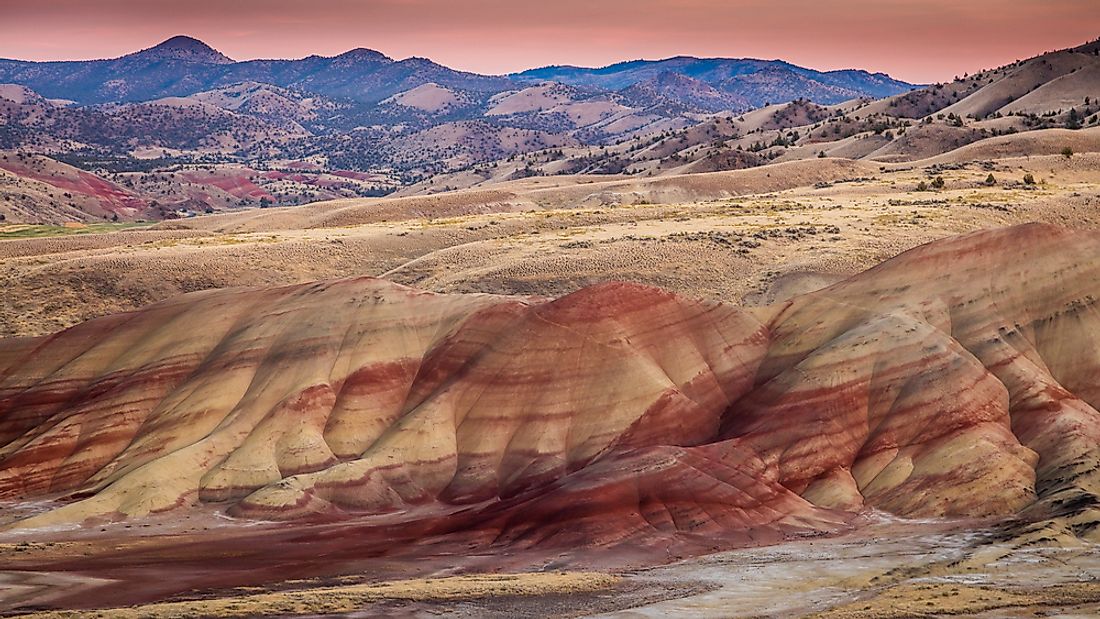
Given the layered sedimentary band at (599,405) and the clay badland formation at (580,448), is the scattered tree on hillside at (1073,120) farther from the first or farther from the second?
the layered sedimentary band at (599,405)

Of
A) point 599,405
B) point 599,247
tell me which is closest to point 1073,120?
point 599,247

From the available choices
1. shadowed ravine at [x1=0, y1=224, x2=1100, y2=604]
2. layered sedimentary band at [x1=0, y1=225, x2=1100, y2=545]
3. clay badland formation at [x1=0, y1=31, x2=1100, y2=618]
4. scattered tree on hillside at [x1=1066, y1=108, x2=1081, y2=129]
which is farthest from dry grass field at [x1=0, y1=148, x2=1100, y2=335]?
scattered tree on hillside at [x1=1066, y1=108, x2=1081, y2=129]

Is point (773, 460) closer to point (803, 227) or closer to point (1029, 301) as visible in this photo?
point (1029, 301)

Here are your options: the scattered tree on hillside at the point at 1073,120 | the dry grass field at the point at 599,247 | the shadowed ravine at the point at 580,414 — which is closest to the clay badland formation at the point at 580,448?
the shadowed ravine at the point at 580,414

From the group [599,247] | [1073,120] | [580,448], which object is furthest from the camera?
[1073,120]

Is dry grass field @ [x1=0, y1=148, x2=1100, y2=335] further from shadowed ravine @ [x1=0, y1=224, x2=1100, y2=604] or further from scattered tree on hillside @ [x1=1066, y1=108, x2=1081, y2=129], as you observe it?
scattered tree on hillside @ [x1=1066, y1=108, x2=1081, y2=129]

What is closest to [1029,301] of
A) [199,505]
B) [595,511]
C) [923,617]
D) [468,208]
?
[595,511]

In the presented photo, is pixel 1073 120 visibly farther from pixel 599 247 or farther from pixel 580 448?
pixel 580 448
